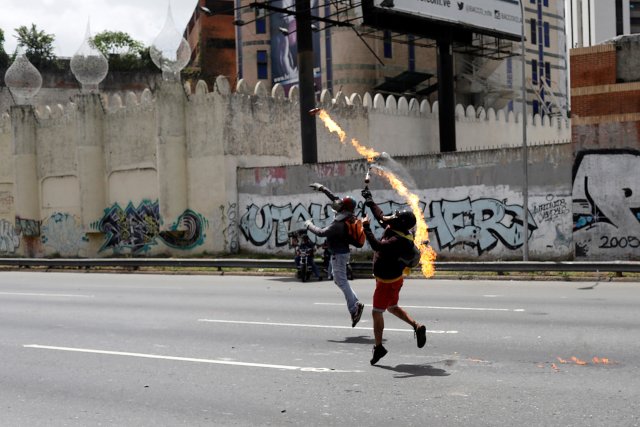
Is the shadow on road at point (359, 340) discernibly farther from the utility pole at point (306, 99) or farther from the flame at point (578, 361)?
the utility pole at point (306, 99)

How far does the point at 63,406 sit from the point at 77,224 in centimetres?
2772

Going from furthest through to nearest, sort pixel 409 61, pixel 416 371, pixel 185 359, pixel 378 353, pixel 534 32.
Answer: pixel 534 32 < pixel 409 61 < pixel 185 359 < pixel 378 353 < pixel 416 371

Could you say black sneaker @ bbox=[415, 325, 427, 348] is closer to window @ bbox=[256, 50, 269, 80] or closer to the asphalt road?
the asphalt road

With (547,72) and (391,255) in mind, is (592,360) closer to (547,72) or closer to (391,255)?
(391,255)

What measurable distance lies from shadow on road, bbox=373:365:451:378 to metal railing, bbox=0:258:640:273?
38.6ft

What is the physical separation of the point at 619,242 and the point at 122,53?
2221 inches

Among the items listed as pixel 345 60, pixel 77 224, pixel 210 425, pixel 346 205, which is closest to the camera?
pixel 210 425

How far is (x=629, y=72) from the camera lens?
2094 cm

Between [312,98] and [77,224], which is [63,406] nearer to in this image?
[312,98]

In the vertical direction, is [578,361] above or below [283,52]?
below

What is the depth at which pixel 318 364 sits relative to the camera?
8.41 m

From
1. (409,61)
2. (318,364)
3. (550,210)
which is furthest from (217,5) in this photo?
(318,364)

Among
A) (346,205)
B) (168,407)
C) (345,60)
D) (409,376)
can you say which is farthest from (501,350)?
(345,60)

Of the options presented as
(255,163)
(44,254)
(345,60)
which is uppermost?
(345,60)
